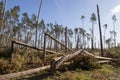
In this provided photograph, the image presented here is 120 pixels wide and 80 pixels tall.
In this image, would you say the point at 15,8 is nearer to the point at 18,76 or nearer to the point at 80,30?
the point at 80,30

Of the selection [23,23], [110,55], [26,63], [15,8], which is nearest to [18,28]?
[23,23]

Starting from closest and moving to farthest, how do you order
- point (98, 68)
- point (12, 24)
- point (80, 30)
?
1. point (98, 68)
2. point (12, 24)
3. point (80, 30)

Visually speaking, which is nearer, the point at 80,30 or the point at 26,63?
the point at 26,63

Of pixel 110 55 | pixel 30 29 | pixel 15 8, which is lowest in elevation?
pixel 110 55

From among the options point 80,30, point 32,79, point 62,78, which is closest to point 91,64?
point 62,78

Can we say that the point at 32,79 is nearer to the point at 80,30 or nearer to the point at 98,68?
the point at 98,68

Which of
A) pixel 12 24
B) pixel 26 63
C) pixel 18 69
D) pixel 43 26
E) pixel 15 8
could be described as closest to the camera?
pixel 18 69

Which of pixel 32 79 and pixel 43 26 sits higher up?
pixel 43 26

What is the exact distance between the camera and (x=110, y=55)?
1991 centimetres

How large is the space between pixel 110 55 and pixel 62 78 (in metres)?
12.9

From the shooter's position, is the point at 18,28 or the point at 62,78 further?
the point at 18,28

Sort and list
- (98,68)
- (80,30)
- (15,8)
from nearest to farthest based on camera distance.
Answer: (98,68) < (15,8) < (80,30)

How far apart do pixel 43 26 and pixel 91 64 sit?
60.8 m

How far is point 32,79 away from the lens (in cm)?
844
